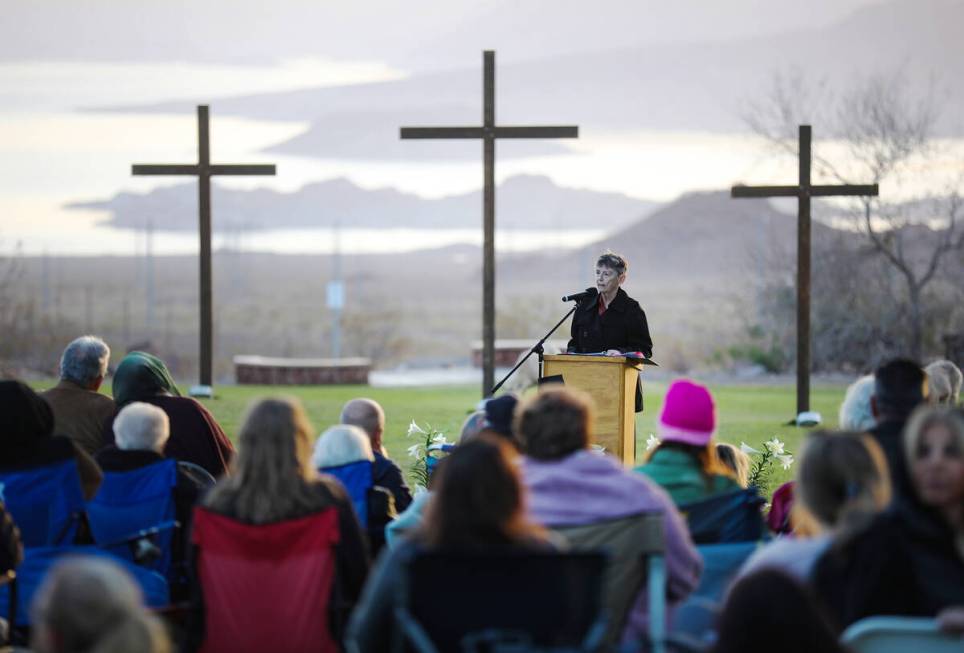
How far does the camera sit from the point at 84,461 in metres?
6.70

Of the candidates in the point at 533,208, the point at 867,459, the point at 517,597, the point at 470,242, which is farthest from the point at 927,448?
the point at 533,208

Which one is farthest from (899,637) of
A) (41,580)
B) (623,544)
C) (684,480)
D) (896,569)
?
(41,580)

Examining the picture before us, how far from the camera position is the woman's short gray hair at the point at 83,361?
8016mm

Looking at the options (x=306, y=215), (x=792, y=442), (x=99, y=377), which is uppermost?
(x=306, y=215)

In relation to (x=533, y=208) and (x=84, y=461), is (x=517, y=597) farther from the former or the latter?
(x=533, y=208)

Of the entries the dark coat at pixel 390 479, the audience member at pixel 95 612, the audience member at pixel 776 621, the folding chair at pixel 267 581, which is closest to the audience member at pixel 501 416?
the dark coat at pixel 390 479

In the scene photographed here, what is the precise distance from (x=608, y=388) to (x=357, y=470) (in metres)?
3.22

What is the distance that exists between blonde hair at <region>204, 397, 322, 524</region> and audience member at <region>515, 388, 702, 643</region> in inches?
32.8

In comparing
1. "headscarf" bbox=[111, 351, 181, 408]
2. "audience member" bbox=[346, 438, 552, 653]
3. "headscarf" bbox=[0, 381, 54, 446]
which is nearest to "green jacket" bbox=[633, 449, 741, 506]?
"audience member" bbox=[346, 438, 552, 653]

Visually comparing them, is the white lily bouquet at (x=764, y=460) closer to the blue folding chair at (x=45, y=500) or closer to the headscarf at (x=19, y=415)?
the blue folding chair at (x=45, y=500)

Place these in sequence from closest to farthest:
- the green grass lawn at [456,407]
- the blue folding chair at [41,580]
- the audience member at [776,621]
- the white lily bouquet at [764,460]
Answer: the audience member at [776,621] → the blue folding chair at [41,580] → the white lily bouquet at [764,460] → the green grass lawn at [456,407]

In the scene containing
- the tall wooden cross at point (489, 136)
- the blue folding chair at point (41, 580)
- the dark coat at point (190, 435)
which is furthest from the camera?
the tall wooden cross at point (489, 136)

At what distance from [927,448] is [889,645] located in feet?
2.16

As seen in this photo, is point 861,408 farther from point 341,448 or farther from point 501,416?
point 341,448
